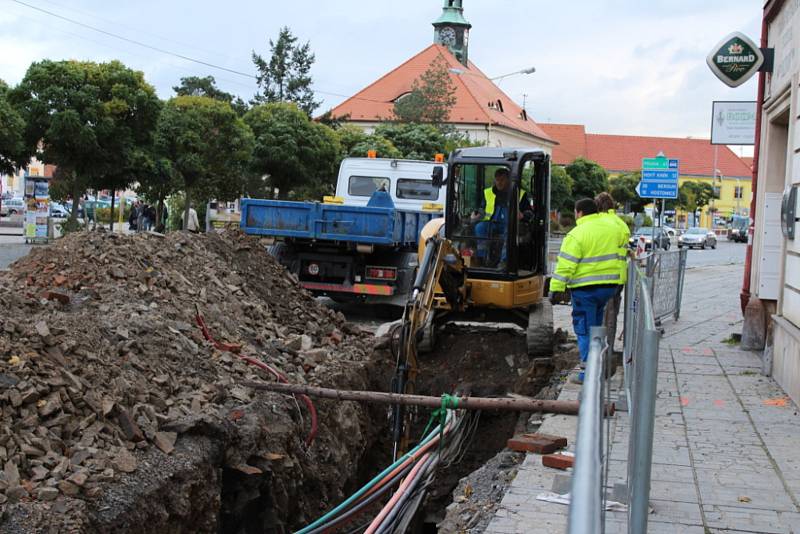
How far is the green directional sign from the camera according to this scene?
436 inches

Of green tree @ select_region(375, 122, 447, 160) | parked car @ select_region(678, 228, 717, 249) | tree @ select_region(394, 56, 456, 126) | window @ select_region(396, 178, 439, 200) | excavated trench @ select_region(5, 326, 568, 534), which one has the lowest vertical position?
excavated trench @ select_region(5, 326, 568, 534)

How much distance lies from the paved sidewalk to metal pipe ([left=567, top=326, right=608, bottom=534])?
2.56 ft

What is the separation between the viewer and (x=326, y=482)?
7879 mm

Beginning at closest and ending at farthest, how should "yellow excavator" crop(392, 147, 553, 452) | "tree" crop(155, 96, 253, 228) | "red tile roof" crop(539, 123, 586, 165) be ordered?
"yellow excavator" crop(392, 147, 553, 452) → "tree" crop(155, 96, 253, 228) → "red tile roof" crop(539, 123, 586, 165)

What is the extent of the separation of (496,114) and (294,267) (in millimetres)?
67748

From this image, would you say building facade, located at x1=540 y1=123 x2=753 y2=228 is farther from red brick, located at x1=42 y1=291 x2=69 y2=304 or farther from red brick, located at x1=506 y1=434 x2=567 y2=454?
red brick, located at x1=506 y1=434 x2=567 y2=454

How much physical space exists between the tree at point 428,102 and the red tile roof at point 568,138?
63.3 metres

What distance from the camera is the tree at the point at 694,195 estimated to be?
73.7 m

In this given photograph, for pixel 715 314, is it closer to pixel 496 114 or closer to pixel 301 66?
pixel 301 66

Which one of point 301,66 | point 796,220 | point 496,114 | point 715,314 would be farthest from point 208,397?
point 496,114

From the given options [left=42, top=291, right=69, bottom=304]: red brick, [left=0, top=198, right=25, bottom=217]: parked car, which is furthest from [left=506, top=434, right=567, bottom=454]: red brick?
[left=0, top=198, right=25, bottom=217]: parked car

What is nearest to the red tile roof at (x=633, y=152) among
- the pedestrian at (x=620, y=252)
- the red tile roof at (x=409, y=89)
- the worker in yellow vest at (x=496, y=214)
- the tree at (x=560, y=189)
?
the red tile roof at (x=409, y=89)

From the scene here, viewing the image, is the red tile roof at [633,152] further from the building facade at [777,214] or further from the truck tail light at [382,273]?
the building facade at [777,214]

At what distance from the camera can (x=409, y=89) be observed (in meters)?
78.2
